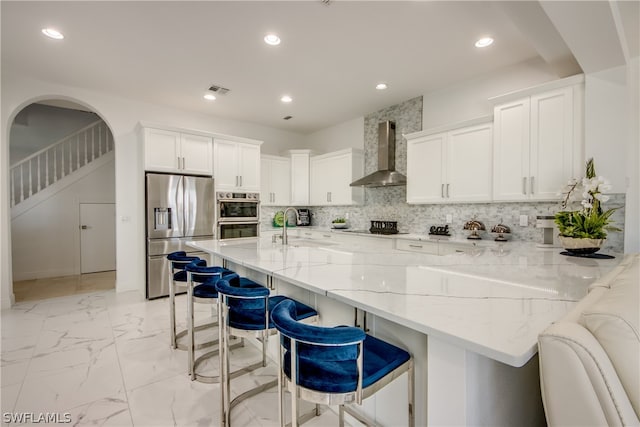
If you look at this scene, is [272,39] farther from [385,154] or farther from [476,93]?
[476,93]

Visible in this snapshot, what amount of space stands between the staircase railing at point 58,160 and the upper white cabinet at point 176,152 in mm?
2766

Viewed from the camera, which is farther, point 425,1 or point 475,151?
point 475,151

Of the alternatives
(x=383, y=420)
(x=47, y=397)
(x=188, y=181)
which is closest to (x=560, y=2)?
(x=383, y=420)

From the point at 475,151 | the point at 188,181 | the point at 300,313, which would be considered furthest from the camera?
the point at 188,181

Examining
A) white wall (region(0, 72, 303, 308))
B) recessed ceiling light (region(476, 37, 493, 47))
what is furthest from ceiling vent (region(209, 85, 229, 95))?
recessed ceiling light (region(476, 37, 493, 47))

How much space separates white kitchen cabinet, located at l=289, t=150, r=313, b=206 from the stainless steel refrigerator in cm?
177

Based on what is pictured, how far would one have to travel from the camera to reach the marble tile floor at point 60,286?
4328 mm

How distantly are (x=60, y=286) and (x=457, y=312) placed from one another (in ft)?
19.9

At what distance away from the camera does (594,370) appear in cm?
73

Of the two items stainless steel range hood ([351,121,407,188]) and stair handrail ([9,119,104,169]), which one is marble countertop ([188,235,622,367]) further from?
stair handrail ([9,119,104,169])

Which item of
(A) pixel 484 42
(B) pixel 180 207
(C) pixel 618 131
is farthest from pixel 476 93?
(B) pixel 180 207

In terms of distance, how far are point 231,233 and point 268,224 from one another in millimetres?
1194

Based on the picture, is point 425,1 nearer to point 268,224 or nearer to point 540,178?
point 540,178

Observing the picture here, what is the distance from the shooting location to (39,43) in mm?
2955
